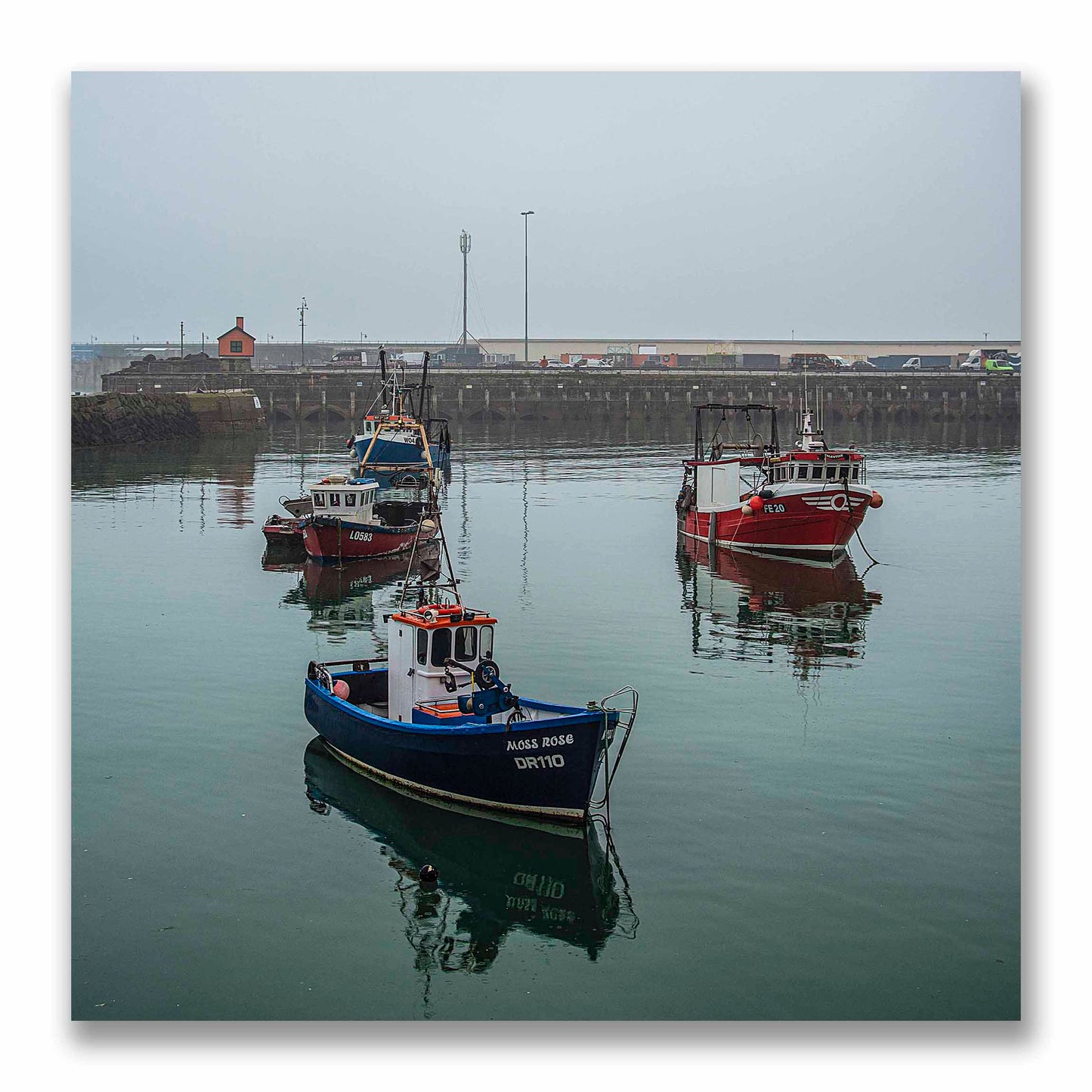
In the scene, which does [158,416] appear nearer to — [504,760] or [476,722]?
[476,722]

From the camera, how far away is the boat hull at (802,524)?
37.2 m

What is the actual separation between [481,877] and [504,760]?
1.41 m

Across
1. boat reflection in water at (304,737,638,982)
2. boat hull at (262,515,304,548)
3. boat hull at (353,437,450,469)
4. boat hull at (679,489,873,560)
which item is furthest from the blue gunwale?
boat hull at (353,437,450,469)

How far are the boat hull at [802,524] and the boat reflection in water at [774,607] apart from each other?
16.6 inches

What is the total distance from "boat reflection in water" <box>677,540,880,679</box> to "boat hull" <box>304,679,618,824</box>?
30.4ft

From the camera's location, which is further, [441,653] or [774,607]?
[774,607]

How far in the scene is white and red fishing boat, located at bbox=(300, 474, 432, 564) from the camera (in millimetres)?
35969

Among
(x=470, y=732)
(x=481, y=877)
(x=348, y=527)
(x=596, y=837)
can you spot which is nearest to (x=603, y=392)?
(x=348, y=527)

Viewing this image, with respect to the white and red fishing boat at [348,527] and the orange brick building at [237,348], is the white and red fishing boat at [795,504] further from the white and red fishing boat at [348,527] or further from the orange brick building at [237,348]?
the orange brick building at [237,348]

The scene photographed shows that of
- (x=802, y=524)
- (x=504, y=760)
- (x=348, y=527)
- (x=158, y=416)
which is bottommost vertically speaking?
(x=504, y=760)

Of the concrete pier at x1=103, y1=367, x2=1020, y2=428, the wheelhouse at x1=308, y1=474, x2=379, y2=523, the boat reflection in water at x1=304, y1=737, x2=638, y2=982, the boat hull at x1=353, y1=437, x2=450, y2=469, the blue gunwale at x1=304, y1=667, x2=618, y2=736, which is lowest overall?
the boat reflection in water at x1=304, y1=737, x2=638, y2=982

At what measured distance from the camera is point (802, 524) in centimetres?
3775

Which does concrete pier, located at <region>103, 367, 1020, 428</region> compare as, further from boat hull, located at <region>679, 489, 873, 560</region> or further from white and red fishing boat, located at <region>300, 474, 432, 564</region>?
white and red fishing boat, located at <region>300, 474, 432, 564</region>

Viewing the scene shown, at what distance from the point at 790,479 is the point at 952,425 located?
68.0 m
